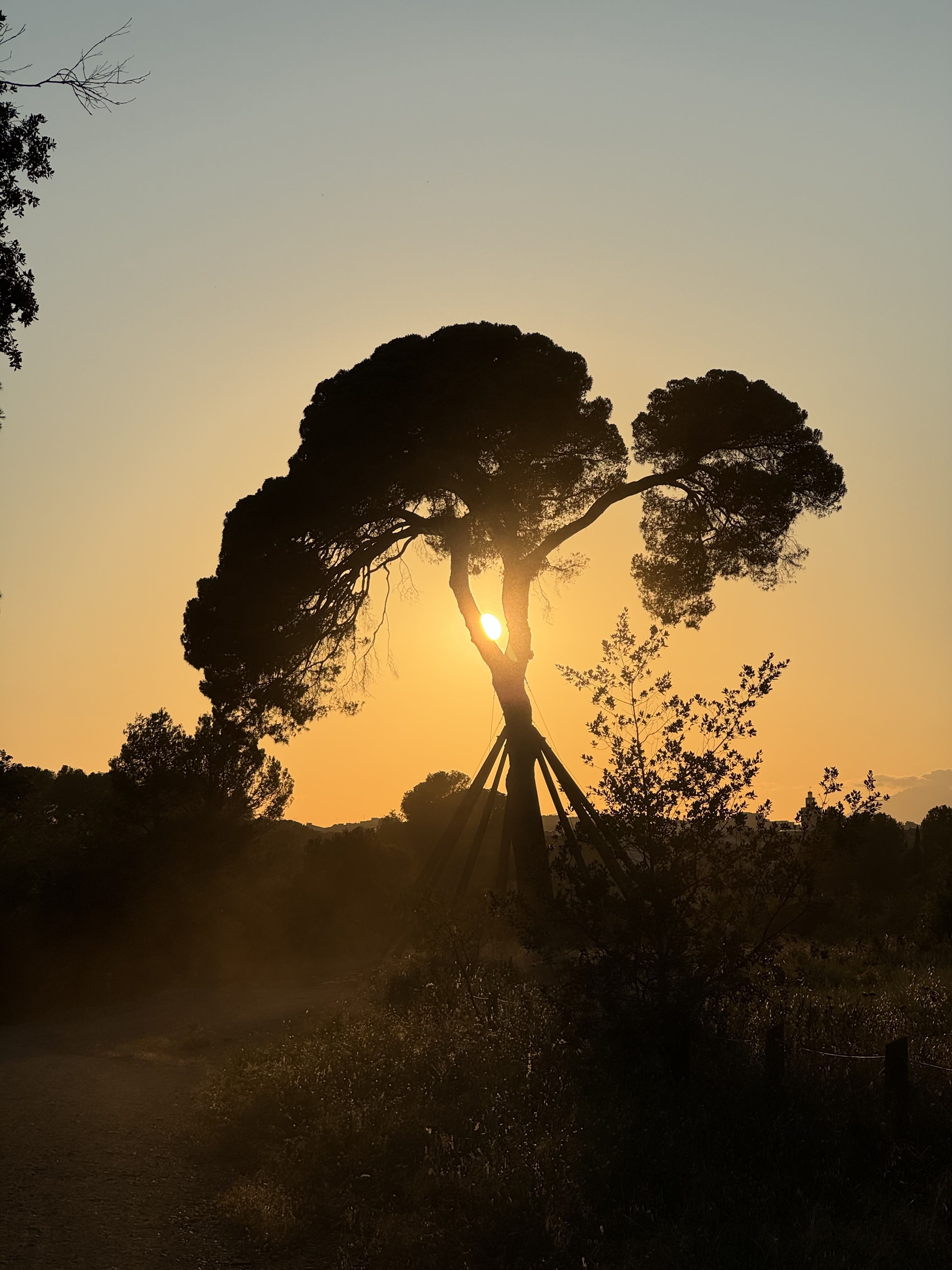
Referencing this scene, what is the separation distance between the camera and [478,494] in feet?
70.3

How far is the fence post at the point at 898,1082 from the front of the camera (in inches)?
313

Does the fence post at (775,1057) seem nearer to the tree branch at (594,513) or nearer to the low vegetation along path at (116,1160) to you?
the low vegetation along path at (116,1160)

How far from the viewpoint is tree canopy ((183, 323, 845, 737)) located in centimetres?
2061

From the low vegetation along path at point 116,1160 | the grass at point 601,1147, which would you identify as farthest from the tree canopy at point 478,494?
the grass at point 601,1147

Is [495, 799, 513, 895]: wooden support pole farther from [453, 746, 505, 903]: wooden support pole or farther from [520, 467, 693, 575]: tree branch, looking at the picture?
[520, 467, 693, 575]: tree branch

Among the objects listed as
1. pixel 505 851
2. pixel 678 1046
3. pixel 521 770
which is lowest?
pixel 678 1046

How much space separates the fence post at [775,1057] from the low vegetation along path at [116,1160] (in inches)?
174

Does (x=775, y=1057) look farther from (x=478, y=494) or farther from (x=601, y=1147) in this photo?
(x=478, y=494)

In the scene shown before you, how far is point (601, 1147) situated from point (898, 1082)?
251 cm

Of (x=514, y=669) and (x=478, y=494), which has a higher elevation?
(x=478, y=494)

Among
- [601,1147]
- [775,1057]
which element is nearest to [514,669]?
[775,1057]

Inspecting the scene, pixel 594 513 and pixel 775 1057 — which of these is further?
pixel 594 513

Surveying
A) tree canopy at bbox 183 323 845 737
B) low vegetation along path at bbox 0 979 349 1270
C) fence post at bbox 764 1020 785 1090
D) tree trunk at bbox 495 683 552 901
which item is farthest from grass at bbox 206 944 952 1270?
tree canopy at bbox 183 323 845 737

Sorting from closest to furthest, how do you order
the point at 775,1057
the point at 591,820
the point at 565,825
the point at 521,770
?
the point at 775,1057, the point at 565,825, the point at 591,820, the point at 521,770
